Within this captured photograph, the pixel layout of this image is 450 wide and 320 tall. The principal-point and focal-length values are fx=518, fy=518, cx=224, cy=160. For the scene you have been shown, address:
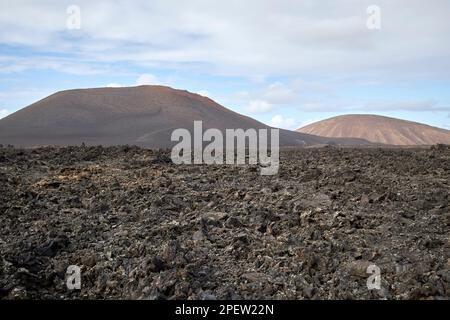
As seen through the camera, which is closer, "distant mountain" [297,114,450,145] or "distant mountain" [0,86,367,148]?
"distant mountain" [0,86,367,148]

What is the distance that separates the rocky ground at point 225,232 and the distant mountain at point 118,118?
1318 inches

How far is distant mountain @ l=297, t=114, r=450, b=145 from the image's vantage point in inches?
3250

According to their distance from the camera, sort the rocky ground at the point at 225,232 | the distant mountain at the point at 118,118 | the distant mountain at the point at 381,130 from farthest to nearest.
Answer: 1. the distant mountain at the point at 381,130
2. the distant mountain at the point at 118,118
3. the rocky ground at the point at 225,232

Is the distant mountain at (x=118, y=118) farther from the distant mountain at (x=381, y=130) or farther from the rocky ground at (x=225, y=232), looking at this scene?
the rocky ground at (x=225, y=232)

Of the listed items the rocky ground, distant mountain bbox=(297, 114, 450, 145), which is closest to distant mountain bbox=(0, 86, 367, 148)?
distant mountain bbox=(297, 114, 450, 145)

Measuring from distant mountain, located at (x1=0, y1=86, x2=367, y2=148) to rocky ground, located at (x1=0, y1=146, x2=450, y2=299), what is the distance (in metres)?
33.5

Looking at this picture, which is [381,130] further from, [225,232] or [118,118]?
[225,232]

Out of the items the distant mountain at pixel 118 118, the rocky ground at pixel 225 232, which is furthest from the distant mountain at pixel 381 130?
the rocky ground at pixel 225 232

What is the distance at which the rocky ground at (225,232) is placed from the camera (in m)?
4.55

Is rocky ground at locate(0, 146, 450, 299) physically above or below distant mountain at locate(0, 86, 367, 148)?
below

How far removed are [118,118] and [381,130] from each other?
48.9 meters

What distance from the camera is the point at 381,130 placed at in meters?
88.6

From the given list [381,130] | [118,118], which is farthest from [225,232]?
[381,130]

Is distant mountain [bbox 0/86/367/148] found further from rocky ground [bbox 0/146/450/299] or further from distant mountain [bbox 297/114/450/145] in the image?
rocky ground [bbox 0/146/450/299]
